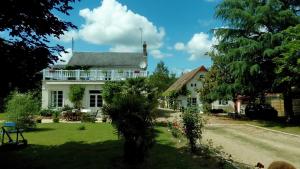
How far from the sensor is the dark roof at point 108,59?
160 ft

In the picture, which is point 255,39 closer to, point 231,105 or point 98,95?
point 98,95

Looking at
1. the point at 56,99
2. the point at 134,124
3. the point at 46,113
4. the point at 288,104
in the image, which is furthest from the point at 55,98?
the point at 134,124

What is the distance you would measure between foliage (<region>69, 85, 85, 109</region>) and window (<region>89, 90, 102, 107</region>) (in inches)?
52.5

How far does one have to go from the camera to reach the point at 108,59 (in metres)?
50.7

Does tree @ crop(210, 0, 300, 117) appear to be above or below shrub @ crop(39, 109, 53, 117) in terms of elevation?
above

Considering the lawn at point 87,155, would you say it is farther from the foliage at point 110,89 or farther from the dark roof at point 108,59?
the dark roof at point 108,59

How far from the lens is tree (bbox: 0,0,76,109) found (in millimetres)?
11812

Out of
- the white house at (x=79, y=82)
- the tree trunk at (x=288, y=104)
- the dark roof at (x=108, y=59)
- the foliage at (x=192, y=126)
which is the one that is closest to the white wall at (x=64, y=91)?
the white house at (x=79, y=82)

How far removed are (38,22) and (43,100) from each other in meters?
25.3

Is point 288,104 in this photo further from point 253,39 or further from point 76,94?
point 76,94

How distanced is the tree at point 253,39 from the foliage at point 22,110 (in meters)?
16.9

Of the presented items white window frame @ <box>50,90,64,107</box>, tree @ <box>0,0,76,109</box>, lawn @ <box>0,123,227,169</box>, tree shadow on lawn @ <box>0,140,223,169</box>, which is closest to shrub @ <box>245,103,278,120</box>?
white window frame @ <box>50,90,64,107</box>

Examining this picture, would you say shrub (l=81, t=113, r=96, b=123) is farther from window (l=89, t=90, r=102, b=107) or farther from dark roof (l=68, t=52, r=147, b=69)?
dark roof (l=68, t=52, r=147, b=69)

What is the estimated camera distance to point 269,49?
1119 inches
